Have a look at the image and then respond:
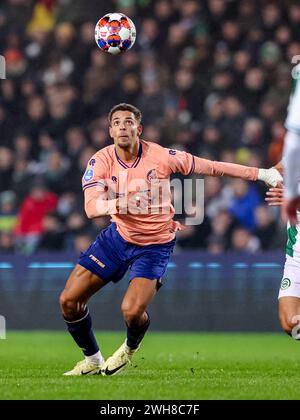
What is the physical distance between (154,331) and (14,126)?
13.2 feet

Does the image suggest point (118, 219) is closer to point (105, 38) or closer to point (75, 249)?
point (105, 38)

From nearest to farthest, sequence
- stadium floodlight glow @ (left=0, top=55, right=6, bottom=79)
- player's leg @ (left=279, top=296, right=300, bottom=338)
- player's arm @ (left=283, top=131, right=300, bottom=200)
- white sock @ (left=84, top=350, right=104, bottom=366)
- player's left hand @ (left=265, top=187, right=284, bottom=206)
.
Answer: player's arm @ (left=283, top=131, right=300, bottom=200)
player's left hand @ (left=265, top=187, right=284, bottom=206)
player's leg @ (left=279, top=296, right=300, bottom=338)
white sock @ (left=84, top=350, right=104, bottom=366)
stadium floodlight glow @ (left=0, top=55, right=6, bottom=79)

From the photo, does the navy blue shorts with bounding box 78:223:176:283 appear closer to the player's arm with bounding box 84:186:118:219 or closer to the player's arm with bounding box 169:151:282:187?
→ the player's arm with bounding box 84:186:118:219

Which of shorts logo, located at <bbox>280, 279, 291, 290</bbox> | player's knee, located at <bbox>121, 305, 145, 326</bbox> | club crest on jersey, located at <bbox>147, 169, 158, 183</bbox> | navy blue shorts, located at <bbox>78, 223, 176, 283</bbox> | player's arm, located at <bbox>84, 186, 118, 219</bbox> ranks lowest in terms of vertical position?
player's knee, located at <bbox>121, 305, 145, 326</bbox>

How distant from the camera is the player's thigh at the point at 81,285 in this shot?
8898mm

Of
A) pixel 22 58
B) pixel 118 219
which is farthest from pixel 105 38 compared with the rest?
pixel 22 58

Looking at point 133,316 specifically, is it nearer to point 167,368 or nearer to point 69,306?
point 69,306

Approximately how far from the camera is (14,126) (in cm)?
1602

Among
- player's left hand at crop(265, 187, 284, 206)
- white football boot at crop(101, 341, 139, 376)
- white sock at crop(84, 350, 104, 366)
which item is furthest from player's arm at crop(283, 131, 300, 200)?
white sock at crop(84, 350, 104, 366)

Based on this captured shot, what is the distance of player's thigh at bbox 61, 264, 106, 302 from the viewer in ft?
29.2

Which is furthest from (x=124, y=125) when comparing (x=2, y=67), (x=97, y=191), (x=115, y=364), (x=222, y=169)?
(x=2, y=67)

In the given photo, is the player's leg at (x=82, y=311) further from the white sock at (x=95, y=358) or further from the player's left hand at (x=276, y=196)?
the player's left hand at (x=276, y=196)

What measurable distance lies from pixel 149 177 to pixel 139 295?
97cm

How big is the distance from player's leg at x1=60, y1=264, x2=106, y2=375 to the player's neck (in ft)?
3.05
